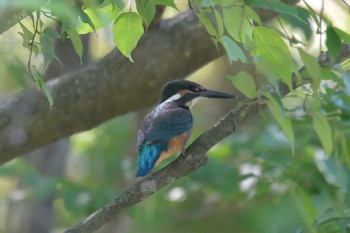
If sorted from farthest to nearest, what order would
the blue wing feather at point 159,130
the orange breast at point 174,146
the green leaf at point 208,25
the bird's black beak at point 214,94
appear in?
the bird's black beak at point 214,94 < the orange breast at point 174,146 < the blue wing feather at point 159,130 < the green leaf at point 208,25

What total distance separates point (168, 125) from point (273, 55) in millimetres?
1349

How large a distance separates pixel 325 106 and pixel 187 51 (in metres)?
0.85

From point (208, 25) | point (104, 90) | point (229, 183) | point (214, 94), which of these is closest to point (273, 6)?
point (208, 25)

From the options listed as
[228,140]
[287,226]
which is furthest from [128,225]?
[287,226]

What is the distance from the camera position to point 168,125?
3713 millimetres

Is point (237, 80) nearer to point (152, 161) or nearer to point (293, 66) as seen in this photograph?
point (293, 66)

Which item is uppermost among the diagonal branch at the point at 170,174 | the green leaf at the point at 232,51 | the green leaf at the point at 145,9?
the green leaf at the point at 145,9

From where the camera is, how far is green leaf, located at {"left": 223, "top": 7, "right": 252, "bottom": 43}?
97.6 inches

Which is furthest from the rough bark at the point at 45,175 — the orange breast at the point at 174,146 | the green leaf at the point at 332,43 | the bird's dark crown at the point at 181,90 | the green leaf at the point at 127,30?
the green leaf at the point at 332,43

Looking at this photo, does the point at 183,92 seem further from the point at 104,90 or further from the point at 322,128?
the point at 322,128

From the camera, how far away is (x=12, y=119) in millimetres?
4031

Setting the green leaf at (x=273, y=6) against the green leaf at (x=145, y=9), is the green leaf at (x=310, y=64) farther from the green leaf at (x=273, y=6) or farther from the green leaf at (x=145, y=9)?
the green leaf at (x=145, y=9)

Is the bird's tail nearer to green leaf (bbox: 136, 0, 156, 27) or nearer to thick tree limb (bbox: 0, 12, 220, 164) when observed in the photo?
thick tree limb (bbox: 0, 12, 220, 164)

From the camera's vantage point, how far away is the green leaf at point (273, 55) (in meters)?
2.31
